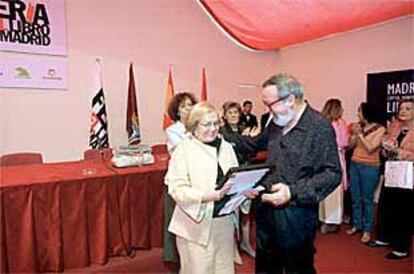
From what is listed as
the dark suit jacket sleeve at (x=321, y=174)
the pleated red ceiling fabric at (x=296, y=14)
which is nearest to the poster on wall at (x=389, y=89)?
the pleated red ceiling fabric at (x=296, y=14)

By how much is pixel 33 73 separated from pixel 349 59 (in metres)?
4.09

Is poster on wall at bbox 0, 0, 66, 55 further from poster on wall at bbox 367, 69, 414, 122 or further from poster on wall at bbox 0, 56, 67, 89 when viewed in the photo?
poster on wall at bbox 367, 69, 414, 122

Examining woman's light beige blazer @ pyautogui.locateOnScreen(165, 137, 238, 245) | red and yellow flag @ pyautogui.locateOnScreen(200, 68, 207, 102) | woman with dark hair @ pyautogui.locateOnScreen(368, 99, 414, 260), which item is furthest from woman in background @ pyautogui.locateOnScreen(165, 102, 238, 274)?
red and yellow flag @ pyautogui.locateOnScreen(200, 68, 207, 102)

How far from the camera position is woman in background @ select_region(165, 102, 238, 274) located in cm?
185

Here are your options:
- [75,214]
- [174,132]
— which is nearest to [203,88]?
[174,132]

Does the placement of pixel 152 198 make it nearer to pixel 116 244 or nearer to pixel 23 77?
pixel 116 244

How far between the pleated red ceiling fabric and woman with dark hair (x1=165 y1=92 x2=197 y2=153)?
132cm

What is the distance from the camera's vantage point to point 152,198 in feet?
10.2

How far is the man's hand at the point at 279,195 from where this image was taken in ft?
5.29

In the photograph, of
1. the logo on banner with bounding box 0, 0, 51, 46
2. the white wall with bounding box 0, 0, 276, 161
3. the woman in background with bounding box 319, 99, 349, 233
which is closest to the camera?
the logo on banner with bounding box 0, 0, 51, 46

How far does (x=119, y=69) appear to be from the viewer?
17.5 ft

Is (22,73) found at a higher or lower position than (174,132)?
higher

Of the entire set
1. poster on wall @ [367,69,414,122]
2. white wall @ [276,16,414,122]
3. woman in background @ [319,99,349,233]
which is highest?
white wall @ [276,16,414,122]

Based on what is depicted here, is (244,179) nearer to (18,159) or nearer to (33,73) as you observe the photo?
(18,159)
